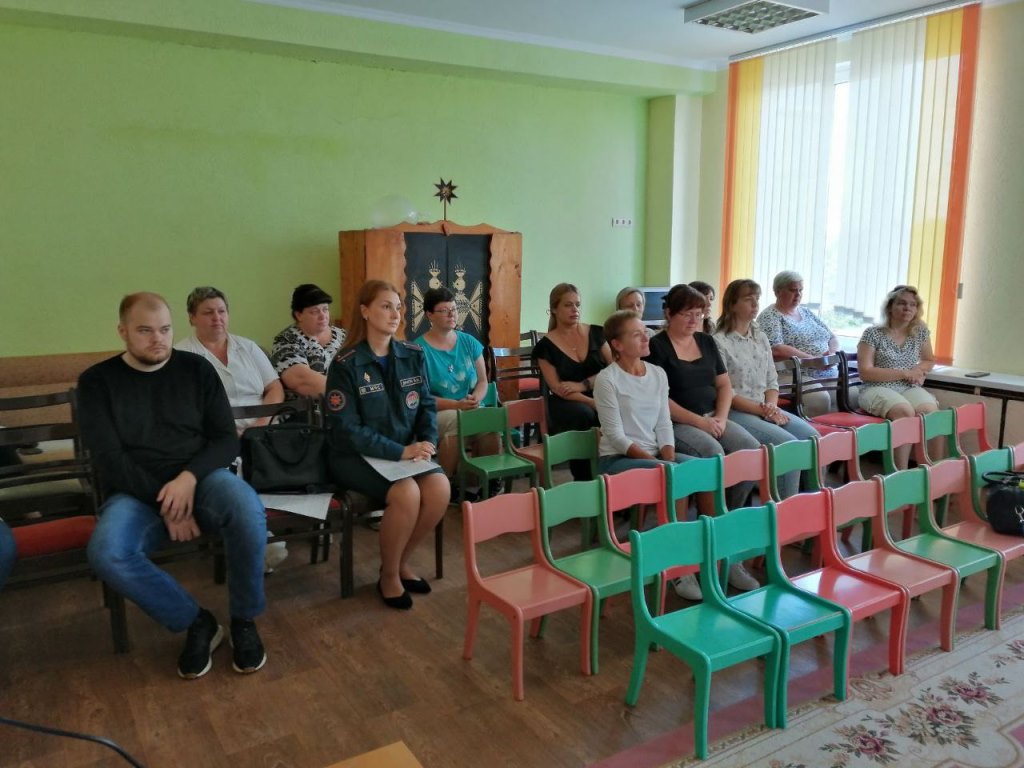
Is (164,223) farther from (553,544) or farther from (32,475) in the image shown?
(553,544)

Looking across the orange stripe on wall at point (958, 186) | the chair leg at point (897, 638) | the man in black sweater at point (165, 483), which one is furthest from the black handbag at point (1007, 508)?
the man in black sweater at point (165, 483)

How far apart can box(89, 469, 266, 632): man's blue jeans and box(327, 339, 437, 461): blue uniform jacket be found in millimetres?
474

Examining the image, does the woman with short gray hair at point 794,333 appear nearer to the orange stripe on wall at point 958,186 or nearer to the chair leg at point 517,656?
the orange stripe on wall at point 958,186

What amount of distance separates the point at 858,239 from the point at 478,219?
2.88 metres

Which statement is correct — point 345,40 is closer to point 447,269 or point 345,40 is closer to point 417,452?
point 447,269

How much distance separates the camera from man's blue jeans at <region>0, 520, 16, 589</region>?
8.48 feet

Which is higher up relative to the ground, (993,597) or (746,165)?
(746,165)

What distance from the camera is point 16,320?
15.8ft

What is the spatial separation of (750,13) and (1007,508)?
3.68m

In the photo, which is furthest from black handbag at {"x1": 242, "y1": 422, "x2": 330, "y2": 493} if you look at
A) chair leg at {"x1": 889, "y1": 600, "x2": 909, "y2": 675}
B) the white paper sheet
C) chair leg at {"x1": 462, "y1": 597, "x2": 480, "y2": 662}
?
chair leg at {"x1": 889, "y1": 600, "x2": 909, "y2": 675}

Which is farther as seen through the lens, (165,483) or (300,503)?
(300,503)

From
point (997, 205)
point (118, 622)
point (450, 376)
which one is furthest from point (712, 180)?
point (118, 622)

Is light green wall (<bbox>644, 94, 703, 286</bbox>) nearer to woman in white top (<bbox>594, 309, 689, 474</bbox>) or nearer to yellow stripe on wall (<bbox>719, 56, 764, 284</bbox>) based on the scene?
yellow stripe on wall (<bbox>719, 56, 764, 284</bbox>)

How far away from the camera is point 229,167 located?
5352mm
